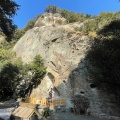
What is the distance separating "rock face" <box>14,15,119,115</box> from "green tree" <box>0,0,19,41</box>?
15.8 meters

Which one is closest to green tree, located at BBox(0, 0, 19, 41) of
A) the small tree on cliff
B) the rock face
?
the rock face

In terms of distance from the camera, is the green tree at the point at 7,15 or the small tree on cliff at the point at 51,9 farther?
the small tree on cliff at the point at 51,9

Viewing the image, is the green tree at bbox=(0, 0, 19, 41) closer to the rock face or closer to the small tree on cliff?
the rock face

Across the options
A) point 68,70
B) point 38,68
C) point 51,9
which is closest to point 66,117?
point 68,70

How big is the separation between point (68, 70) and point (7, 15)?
18332mm

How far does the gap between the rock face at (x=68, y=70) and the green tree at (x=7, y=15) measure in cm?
1578

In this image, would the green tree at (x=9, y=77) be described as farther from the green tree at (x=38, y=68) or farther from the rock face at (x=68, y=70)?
the rock face at (x=68, y=70)

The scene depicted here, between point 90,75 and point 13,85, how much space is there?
48.6ft

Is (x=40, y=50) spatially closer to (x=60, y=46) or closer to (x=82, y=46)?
(x=60, y=46)

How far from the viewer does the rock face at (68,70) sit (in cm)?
2342

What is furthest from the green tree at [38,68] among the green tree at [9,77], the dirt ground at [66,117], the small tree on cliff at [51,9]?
the small tree on cliff at [51,9]

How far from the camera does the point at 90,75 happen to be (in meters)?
24.5

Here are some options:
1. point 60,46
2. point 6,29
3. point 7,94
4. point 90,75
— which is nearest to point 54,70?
point 60,46

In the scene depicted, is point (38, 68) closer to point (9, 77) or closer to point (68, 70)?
point (9, 77)
